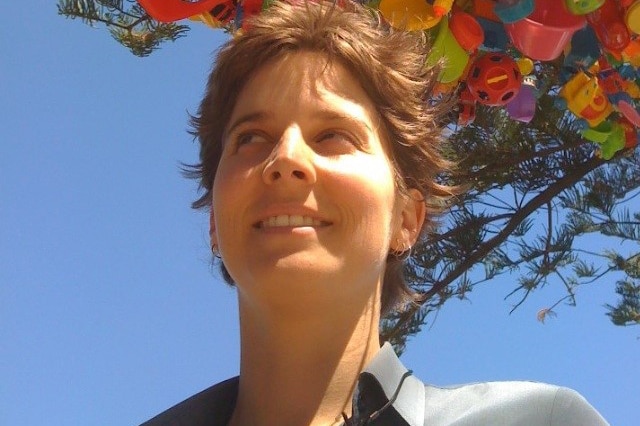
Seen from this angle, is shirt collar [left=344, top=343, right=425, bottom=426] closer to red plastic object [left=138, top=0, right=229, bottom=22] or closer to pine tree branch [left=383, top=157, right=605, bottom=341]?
red plastic object [left=138, top=0, right=229, bottom=22]

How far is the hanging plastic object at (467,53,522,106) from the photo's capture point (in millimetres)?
1747

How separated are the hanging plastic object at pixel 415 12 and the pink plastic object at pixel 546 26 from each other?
0.16m

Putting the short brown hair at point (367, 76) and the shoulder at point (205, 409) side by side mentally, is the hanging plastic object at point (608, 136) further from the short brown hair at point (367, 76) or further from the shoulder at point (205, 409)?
the shoulder at point (205, 409)

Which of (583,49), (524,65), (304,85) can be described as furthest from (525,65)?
(304,85)

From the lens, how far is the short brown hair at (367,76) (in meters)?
1.27

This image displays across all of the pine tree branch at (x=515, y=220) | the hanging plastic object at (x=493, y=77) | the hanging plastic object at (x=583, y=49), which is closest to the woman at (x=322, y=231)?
the hanging plastic object at (x=493, y=77)

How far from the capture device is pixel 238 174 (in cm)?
116

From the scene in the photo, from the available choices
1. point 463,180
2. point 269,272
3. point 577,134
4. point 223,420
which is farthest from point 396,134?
point 577,134

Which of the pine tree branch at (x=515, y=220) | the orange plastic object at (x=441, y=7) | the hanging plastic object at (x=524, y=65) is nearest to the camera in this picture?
the orange plastic object at (x=441, y=7)

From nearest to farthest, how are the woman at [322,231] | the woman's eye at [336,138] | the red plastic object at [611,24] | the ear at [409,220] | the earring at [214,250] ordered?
the woman at [322,231]
the woman's eye at [336,138]
the ear at [409,220]
the earring at [214,250]
the red plastic object at [611,24]

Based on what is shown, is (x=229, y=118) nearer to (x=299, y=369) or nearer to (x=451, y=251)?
(x=299, y=369)

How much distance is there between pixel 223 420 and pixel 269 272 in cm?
29

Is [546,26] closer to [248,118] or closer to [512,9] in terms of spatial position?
[512,9]

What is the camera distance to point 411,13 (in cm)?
156
